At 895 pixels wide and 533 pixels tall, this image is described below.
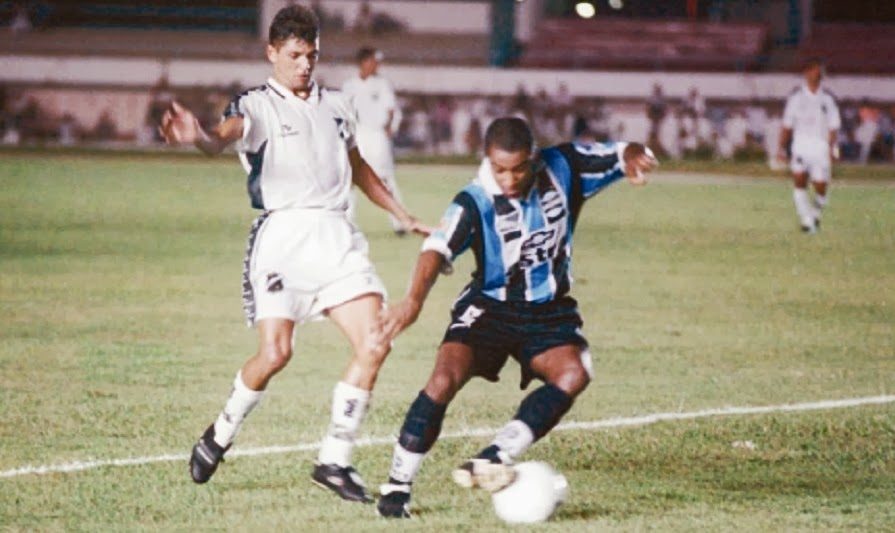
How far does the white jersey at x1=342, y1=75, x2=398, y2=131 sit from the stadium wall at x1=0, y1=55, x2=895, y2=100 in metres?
26.5

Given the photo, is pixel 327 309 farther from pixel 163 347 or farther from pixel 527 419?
pixel 163 347

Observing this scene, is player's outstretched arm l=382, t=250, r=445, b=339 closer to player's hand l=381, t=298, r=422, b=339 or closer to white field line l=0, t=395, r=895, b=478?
player's hand l=381, t=298, r=422, b=339

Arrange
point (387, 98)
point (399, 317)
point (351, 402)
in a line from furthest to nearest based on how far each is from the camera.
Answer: point (387, 98) → point (351, 402) → point (399, 317)

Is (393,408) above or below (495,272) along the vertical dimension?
below

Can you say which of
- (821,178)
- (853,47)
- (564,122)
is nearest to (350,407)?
(821,178)

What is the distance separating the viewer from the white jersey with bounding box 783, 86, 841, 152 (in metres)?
26.0

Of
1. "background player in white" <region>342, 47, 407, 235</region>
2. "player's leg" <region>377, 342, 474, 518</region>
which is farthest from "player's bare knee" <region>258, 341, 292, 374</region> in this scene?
"background player in white" <region>342, 47, 407, 235</region>

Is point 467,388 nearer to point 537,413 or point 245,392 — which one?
point 245,392

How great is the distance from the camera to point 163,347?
13.1m

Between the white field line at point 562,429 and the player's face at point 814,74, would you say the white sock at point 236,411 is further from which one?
the player's face at point 814,74

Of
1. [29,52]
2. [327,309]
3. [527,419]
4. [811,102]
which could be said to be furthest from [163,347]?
[29,52]

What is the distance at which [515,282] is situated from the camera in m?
7.87

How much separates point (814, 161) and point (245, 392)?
1921 cm

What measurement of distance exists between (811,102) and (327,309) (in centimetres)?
1904
